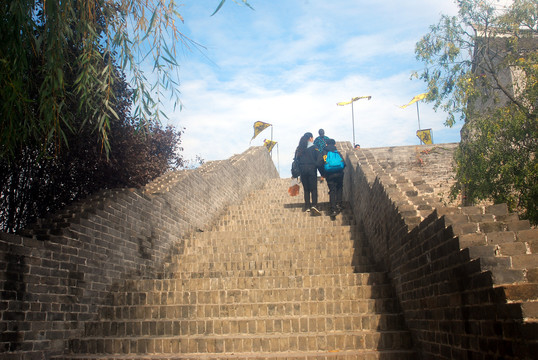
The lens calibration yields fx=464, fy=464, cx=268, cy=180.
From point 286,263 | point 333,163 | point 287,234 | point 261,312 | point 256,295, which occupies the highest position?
point 333,163

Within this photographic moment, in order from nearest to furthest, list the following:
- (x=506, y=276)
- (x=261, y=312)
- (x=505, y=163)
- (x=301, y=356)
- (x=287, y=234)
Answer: (x=506, y=276)
(x=301, y=356)
(x=261, y=312)
(x=287, y=234)
(x=505, y=163)

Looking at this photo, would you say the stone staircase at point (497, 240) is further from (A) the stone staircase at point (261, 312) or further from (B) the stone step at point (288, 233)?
(B) the stone step at point (288, 233)

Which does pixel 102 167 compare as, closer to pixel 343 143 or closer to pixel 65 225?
pixel 65 225

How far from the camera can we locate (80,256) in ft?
20.6

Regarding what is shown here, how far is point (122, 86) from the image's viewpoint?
7.82m

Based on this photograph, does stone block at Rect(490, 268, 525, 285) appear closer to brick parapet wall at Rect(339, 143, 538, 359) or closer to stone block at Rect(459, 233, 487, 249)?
brick parapet wall at Rect(339, 143, 538, 359)

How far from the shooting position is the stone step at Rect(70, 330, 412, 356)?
5.20m

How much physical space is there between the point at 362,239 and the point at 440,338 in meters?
4.22

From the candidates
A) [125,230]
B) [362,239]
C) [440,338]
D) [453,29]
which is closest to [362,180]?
[362,239]

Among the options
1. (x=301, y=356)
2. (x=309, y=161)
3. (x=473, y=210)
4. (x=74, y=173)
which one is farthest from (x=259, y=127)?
(x=473, y=210)

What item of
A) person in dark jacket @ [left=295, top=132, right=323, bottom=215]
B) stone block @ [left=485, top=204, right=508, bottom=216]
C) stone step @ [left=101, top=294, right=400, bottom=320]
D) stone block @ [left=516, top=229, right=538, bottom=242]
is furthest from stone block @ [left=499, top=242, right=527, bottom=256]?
person in dark jacket @ [left=295, top=132, right=323, bottom=215]

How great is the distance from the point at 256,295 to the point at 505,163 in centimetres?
609

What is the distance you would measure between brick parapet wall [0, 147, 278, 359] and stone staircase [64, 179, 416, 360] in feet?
1.11

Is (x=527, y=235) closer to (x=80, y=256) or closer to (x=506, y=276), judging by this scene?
(x=506, y=276)
